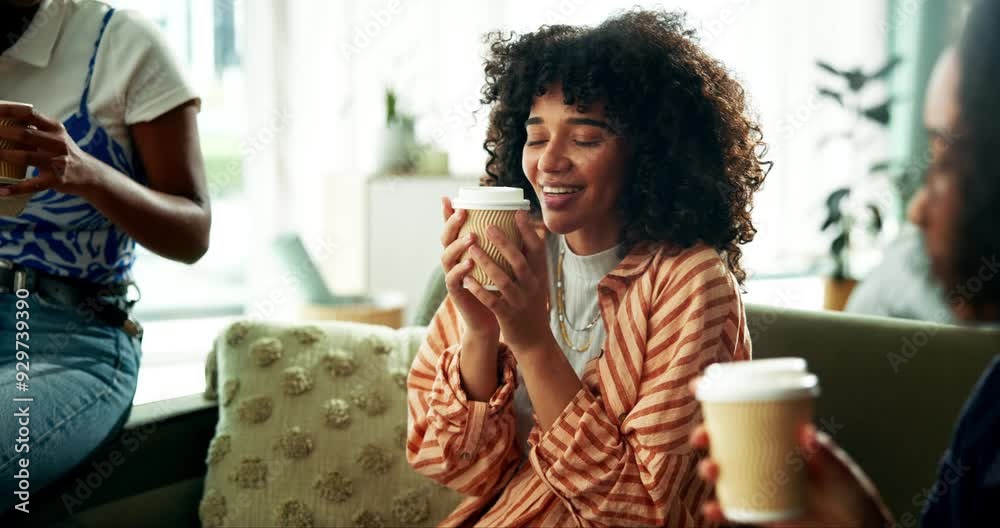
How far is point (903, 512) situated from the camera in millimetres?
1377

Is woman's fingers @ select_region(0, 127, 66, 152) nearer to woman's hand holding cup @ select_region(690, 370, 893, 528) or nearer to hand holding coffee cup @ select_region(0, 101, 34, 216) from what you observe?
hand holding coffee cup @ select_region(0, 101, 34, 216)

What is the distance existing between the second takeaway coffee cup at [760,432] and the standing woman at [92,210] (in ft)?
3.29

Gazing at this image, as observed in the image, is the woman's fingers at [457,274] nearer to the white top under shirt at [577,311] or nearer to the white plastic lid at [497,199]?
the white plastic lid at [497,199]

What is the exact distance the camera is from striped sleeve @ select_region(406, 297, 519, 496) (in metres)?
1.30

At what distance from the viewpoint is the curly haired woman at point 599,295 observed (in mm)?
1175

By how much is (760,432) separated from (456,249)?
0.48 meters

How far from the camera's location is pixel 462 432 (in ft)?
4.27

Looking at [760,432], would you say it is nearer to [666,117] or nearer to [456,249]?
[456,249]

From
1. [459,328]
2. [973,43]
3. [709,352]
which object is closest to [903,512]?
[709,352]

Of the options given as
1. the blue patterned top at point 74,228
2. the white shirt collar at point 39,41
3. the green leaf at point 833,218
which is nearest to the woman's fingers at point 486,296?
the blue patterned top at point 74,228

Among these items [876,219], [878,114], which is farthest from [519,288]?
[878,114]

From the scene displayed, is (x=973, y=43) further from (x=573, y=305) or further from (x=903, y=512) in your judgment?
(x=903, y=512)
